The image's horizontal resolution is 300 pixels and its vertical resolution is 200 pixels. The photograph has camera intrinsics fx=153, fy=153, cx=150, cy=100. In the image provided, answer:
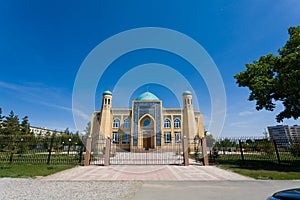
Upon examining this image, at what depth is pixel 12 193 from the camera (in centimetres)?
409

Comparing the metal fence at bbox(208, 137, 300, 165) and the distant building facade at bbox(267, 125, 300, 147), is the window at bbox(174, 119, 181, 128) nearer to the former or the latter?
the distant building facade at bbox(267, 125, 300, 147)

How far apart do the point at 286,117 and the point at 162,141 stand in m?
16.5

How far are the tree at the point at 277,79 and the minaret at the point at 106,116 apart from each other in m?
20.2

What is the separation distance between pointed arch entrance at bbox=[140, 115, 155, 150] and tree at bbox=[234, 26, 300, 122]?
16526mm

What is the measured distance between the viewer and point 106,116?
25.3m

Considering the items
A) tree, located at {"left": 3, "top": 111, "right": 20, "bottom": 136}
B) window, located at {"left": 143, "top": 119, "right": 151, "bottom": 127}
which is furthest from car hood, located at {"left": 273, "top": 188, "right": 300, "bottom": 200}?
tree, located at {"left": 3, "top": 111, "right": 20, "bottom": 136}

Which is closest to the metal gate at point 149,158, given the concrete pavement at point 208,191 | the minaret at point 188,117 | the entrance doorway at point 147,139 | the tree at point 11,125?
the entrance doorway at point 147,139

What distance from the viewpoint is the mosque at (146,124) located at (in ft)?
79.5

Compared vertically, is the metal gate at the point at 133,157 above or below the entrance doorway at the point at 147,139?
below

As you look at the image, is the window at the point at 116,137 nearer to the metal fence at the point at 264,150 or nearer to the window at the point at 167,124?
the window at the point at 167,124

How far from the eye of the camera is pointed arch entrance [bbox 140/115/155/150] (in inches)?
970

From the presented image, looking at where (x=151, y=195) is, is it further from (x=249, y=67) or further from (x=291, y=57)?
(x=249, y=67)

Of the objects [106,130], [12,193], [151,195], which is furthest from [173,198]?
[106,130]

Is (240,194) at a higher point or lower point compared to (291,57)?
lower
